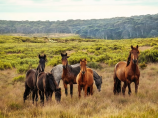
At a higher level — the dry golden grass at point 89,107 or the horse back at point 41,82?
the horse back at point 41,82

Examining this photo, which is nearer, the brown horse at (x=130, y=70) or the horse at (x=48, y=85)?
the horse at (x=48, y=85)

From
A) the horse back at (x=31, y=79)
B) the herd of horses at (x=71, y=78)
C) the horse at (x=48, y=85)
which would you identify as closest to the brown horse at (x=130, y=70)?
the herd of horses at (x=71, y=78)

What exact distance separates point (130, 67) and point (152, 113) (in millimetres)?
2917

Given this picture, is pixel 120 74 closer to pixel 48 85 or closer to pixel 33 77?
pixel 48 85

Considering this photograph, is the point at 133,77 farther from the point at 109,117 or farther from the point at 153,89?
the point at 109,117

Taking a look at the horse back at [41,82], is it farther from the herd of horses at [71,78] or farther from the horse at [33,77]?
the horse at [33,77]

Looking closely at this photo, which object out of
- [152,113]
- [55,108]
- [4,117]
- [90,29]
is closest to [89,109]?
[55,108]

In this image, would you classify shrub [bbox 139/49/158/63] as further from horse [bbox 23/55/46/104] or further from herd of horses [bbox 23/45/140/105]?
horse [bbox 23/55/46/104]

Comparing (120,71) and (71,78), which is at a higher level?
(120,71)

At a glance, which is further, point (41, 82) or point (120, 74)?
point (120, 74)

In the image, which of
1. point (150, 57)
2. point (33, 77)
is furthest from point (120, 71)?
point (150, 57)

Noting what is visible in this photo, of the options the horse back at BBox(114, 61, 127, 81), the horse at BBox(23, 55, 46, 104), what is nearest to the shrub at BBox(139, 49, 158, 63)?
the horse back at BBox(114, 61, 127, 81)

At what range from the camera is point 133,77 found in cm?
791

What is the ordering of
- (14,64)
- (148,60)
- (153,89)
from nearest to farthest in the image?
(153,89) < (148,60) < (14,64)
